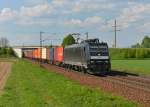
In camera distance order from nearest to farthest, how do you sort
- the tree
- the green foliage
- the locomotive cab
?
the locomotive cab, the green foliage, the tree

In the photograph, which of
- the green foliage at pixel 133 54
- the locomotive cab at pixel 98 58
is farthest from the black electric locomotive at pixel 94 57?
the green foliage at pixel 133 54

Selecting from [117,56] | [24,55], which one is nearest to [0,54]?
[24,55]

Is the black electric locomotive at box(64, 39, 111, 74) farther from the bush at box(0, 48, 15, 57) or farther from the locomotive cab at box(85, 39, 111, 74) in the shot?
the bush at box(0, 48, 15, 57)

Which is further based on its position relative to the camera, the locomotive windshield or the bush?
the bush

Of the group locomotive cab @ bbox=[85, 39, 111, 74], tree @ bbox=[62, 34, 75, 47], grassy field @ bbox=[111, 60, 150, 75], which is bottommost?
grassy field @ bbox=[111, 60, 150, 75]

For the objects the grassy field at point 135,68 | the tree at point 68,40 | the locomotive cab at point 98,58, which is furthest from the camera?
the tree at point 68,40

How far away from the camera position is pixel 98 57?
40.1 m

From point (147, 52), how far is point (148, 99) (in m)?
108

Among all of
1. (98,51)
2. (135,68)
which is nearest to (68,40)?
(135,68)

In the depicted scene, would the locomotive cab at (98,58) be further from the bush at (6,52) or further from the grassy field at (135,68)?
the bush at (6,52)

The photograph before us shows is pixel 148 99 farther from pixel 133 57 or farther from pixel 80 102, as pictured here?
pixel 133 57

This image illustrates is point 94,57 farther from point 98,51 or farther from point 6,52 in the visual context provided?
point 6,52

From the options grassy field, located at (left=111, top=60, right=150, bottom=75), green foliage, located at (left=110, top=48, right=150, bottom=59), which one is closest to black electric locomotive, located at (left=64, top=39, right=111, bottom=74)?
grassy field, located at (left=111, top=60, right=150, bottom=75)

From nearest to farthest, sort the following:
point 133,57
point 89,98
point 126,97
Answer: point 89,98 < point 126,97 < point 133,57
